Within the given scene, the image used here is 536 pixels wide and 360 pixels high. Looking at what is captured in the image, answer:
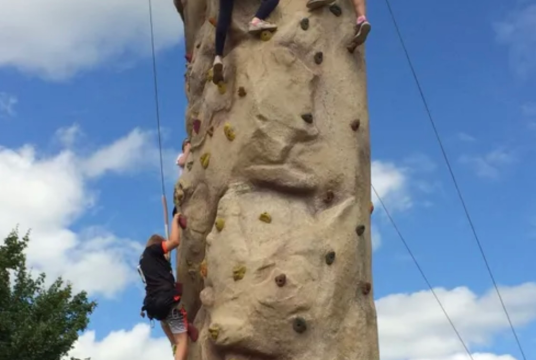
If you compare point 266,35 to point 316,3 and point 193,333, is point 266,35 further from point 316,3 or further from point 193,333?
point 193,333

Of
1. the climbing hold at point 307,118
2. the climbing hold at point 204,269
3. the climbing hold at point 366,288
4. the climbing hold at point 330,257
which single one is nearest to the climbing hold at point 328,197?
the climbing hold at point 330,257

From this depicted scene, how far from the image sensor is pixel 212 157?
7.12 m

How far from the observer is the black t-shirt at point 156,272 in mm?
6832

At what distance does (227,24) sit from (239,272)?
8.34 feet

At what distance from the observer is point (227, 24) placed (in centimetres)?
728

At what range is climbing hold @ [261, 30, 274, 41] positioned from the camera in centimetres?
703

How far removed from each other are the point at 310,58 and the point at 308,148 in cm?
91

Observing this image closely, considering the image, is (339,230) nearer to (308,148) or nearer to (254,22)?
(308,148)

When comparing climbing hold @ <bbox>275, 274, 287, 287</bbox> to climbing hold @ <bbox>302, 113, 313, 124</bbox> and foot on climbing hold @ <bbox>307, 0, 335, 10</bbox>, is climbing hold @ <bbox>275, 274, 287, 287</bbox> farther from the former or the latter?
foot on climbing hold @ <bbox>307, 0, 335, 10</bbox>

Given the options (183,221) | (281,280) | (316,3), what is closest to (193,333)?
(183,221)

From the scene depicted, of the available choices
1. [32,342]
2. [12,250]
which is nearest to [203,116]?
[32,342]

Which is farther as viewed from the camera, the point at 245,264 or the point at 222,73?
the point at 222,73

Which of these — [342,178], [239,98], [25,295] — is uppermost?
[25,295]

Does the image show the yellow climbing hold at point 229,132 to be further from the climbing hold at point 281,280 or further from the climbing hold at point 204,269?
the climbing hold at point 281,280
